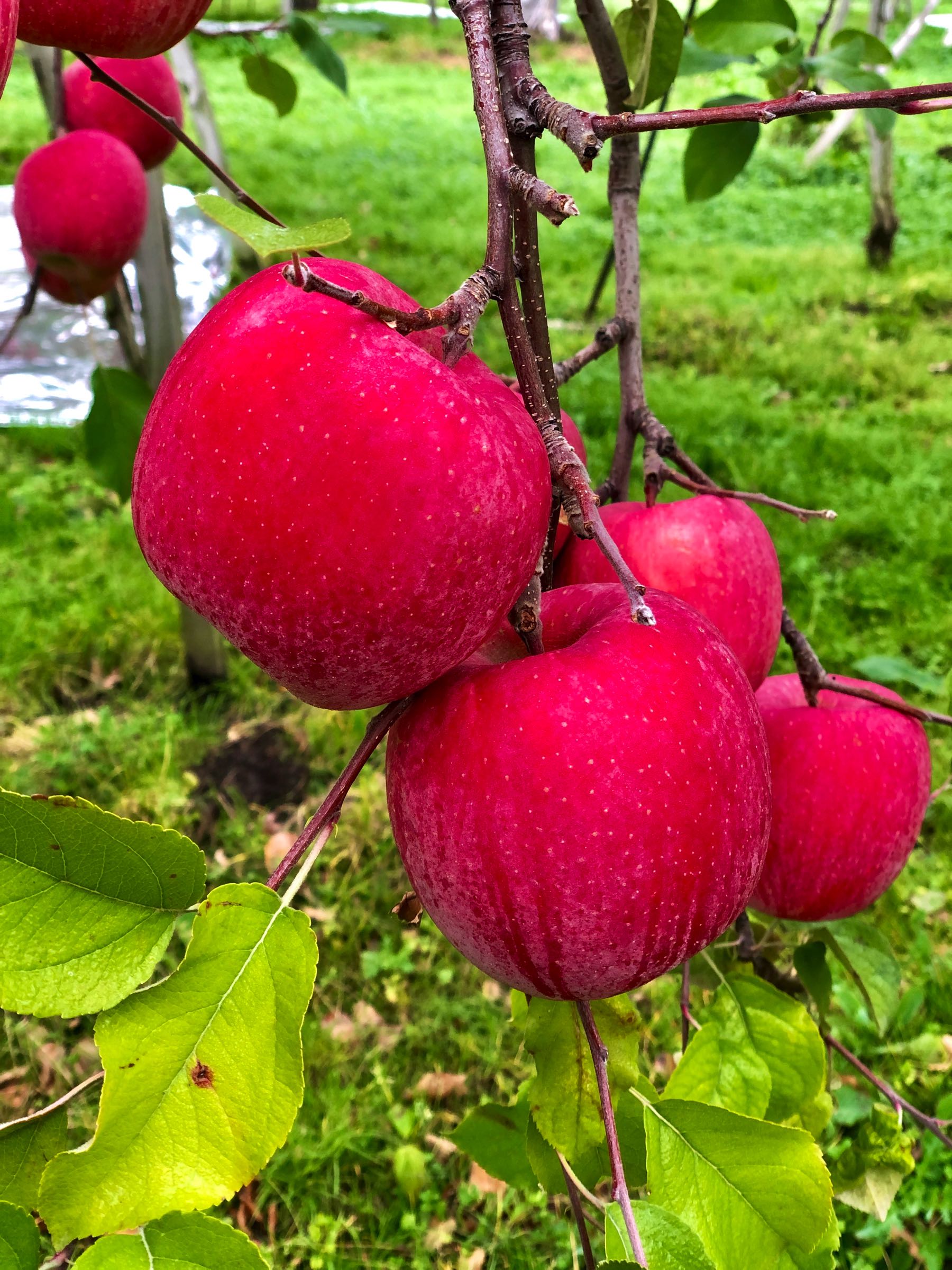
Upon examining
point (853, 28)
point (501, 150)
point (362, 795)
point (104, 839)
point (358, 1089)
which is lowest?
point (358, 1089)

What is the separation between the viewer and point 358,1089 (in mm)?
1694

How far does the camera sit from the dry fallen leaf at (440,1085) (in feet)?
5.55

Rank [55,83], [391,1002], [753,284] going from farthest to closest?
[753,284], [391,1002], [55,83]

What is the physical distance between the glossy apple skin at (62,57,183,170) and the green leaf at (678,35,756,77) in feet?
2.17

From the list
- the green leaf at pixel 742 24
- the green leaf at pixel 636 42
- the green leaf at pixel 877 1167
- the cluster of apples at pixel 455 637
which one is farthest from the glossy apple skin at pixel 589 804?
the green leaf at pixel 742 24

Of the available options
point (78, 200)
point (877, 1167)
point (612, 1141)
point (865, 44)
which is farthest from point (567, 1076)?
point (865, 44)

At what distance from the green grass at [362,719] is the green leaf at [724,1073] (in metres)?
0.95

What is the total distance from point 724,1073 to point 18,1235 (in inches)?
18.8

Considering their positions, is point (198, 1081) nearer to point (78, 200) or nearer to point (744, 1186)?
point (744, 1186)

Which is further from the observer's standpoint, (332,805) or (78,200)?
(78,200)

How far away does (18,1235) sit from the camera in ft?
1.29

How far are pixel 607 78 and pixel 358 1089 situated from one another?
5.05 feet

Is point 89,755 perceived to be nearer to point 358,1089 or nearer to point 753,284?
point 358,1089

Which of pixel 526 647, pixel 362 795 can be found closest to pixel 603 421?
pixel 362 795
